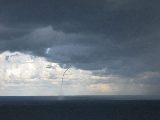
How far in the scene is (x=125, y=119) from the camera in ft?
404

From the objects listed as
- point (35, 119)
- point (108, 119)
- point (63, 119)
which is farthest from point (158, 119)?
point (35, 119)

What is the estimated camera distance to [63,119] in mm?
125000

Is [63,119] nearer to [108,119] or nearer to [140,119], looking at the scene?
[108,119]

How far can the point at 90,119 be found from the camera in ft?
395

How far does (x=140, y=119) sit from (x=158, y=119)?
6922 millimetres

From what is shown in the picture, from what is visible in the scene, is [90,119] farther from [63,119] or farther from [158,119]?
[158,119]

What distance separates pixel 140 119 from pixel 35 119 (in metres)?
40.3

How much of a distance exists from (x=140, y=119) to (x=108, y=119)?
12.5m

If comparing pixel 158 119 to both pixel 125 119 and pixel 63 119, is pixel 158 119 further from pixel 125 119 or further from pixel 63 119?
pixel 63 119

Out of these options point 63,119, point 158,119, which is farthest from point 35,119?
point 158,119

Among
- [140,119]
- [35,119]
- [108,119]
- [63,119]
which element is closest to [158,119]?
[140,119]

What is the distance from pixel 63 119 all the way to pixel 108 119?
57.2ft

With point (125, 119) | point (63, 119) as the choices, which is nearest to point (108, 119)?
point (125, 119)

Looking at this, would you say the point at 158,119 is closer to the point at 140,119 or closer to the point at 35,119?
the point at 140,119
